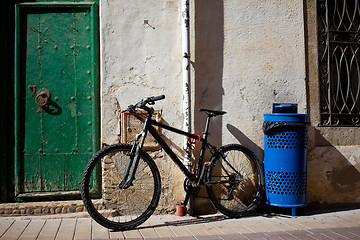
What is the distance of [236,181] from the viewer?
15.9 feet

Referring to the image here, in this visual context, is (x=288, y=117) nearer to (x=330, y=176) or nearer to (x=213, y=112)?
(x=213, y=112)

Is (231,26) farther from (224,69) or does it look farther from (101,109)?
(101,109)

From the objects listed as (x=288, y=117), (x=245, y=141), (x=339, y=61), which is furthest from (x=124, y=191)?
(x=339, y=61)

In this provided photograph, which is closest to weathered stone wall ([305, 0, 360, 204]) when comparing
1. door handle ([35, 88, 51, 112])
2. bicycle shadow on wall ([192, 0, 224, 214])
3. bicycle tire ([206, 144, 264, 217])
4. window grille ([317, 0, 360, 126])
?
window grille ([317, 0, 360, 126])

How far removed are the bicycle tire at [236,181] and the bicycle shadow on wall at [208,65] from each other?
217 millimetres

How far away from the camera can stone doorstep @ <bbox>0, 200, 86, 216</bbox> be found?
15.0ft

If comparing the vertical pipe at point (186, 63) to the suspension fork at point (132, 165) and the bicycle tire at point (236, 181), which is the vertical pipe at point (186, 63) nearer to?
the bicycle tire at point (236, 181)

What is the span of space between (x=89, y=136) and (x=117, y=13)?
1.55m

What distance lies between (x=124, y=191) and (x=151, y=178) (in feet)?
1.15

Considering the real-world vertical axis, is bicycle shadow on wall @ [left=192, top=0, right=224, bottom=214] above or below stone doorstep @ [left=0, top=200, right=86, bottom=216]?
above

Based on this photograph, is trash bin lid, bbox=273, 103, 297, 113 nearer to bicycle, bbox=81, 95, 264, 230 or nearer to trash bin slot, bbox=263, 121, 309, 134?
trash bin slot, bbox=263, 121, 309, 134

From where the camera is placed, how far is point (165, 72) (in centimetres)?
490

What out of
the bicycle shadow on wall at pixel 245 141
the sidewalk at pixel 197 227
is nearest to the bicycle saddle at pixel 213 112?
the bicycle shadow on wall at pixel 245 141

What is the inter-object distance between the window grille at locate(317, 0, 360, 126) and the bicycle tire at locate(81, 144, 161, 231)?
2.55 m
